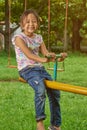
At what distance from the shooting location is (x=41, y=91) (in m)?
→ 4.38

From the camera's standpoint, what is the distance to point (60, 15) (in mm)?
27141

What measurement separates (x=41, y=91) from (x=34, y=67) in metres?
0.30

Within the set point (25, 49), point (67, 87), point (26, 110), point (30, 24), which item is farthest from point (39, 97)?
point (26, 110)

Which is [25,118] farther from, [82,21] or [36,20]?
[82,21]

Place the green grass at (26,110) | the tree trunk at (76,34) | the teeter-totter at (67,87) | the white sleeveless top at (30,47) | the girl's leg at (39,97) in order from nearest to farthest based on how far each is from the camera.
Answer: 1. the teeter-totter at (67,87)
2. the girl's leg at (39,97)
3. the white sleeveless top at (30,47)
4. the green grass at (26,110)
5. the tree trunk at (76,34)

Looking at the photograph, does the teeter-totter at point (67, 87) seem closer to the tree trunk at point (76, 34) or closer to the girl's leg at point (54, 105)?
the girl's leg at point (54, 105)

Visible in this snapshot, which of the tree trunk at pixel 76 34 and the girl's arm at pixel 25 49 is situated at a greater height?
the girl's arm at pixel 25 49

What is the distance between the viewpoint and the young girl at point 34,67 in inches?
174

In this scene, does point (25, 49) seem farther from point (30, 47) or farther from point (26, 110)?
point (26, 110)

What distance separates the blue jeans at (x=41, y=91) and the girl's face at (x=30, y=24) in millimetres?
375

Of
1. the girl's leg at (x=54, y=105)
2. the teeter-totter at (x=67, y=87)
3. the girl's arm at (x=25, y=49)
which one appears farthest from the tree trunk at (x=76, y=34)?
the teeter-totter at (x=67, y=87)

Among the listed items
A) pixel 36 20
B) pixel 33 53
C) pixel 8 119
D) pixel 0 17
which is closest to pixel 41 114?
pixel 33 53

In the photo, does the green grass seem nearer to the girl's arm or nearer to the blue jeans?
the blue jeans

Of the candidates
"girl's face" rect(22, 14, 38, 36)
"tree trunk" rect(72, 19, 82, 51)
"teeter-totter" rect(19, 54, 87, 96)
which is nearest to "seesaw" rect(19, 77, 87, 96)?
"teeter-totter" rect(19, 54, 87, 96)
